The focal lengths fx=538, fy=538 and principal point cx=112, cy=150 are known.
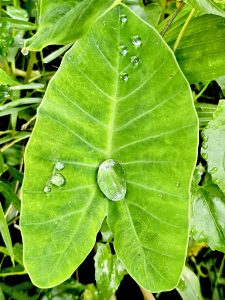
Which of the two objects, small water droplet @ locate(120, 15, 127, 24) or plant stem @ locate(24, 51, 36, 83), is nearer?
small water droplet @ locate(120, 15, 127, 24)

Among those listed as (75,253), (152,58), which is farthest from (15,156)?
(152,58)

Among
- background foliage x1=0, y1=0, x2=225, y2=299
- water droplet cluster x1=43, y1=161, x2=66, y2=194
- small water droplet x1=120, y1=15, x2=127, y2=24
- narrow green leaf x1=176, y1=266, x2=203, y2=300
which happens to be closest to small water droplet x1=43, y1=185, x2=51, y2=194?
water droplet cluster x1=43, y1=161, x2=66, y2=194

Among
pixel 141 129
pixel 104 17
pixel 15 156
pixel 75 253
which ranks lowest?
pixel 15 156

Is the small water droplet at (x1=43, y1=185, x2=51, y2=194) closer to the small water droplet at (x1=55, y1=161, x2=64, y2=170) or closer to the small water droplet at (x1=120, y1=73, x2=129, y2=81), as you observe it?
the small water droplet at (x1=55, y1=161, x2=64, y2=170)

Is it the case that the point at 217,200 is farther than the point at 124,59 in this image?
Yes

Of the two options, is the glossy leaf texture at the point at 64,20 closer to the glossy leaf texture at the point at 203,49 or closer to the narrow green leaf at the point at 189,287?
the glossy leaf texture at the point at 203,49

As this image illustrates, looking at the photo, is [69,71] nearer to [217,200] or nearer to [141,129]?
[141,129]

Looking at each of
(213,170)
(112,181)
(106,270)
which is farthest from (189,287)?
(112,181)
